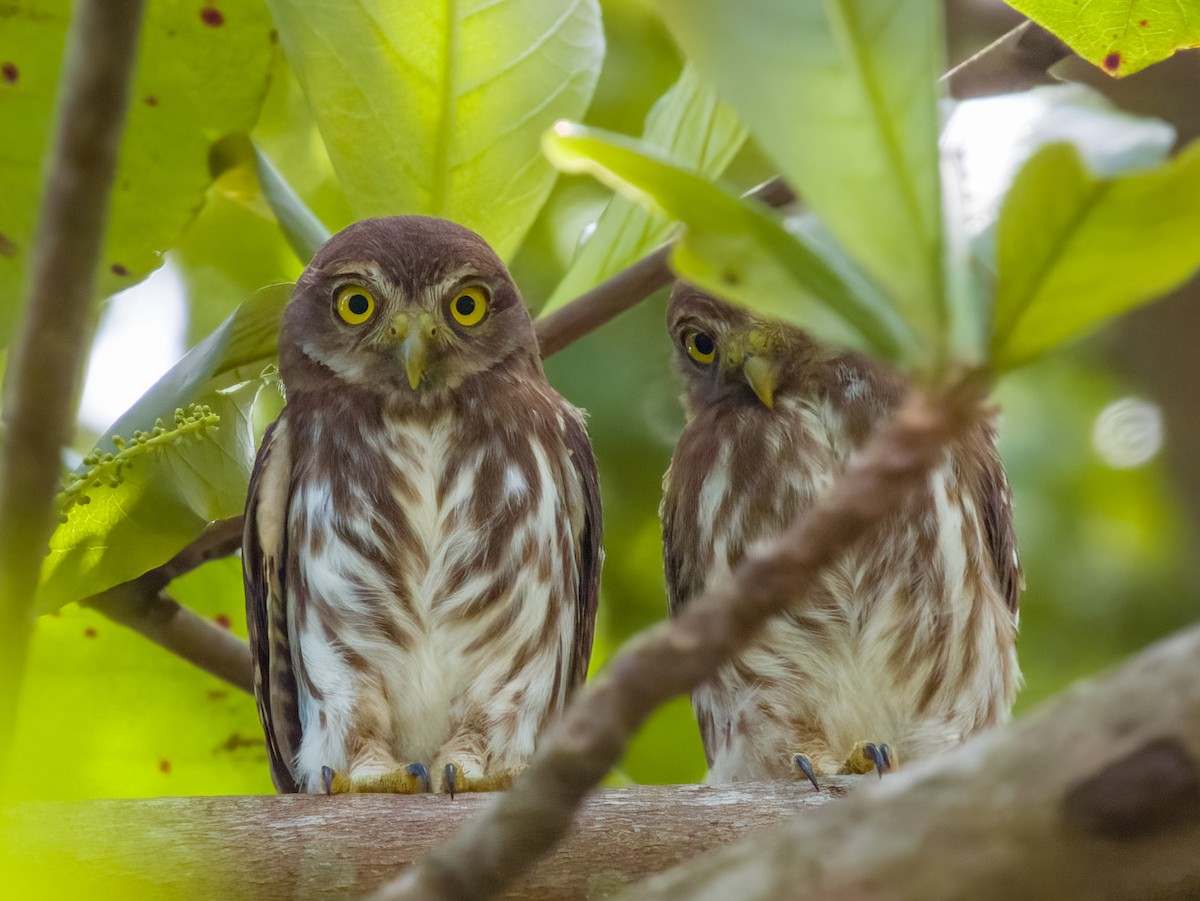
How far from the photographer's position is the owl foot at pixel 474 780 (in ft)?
8.31

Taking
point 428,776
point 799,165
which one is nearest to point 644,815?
point 428,776

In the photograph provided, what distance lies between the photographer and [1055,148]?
1.12 m

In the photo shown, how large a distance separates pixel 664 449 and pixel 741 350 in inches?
61.9

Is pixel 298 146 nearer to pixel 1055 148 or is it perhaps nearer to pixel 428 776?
pixel 428 776

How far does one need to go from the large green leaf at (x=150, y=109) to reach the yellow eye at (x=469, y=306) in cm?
56

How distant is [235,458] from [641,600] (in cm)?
186

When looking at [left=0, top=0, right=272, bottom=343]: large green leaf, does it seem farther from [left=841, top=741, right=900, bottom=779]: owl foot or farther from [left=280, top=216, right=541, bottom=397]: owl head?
[left=841, top=741, right=900, bottom=779]: owl foot

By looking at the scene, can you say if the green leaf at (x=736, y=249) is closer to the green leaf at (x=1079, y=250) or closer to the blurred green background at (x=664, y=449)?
the green leaf at (x=1079, y=250)

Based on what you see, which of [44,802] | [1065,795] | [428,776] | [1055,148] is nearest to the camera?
Answer: [1065,795]

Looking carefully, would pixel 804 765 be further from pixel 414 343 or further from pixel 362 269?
pixel 362 269

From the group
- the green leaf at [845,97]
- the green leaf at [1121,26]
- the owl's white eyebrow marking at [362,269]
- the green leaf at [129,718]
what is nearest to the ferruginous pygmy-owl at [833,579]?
the owl's white eyebrow marking at [362,269]

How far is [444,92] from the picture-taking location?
119 inches

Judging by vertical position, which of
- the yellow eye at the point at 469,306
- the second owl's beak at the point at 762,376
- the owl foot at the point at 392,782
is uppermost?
the yellow eye at the point at 469,306

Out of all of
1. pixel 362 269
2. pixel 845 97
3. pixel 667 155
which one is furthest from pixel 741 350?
pixel 845 97
